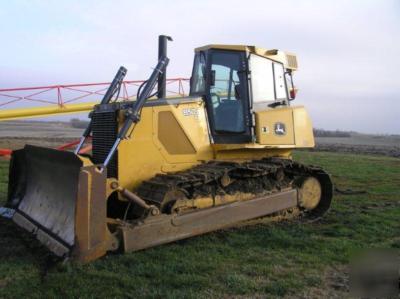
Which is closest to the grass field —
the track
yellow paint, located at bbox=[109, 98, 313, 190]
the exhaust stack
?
the track

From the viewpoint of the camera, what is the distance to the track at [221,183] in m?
6.95

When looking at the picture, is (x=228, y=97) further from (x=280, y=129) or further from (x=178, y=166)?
(x=178, y=166)

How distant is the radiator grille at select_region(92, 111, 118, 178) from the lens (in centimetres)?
728

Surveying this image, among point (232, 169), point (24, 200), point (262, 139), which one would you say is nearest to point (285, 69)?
point (262, 139)

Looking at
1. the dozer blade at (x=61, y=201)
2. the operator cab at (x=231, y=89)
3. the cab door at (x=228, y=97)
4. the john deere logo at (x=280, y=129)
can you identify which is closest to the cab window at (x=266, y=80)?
the operator cab at (x=231, y=89)

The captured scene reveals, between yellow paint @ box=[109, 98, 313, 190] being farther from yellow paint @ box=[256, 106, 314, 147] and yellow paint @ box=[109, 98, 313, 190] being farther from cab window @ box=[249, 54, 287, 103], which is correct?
cab window @ box=[249, 54, 287, 103]

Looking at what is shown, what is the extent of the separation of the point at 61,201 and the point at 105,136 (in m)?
1.23

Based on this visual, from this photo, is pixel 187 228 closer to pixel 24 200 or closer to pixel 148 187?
pixel 148 187

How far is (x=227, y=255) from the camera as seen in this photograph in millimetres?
6688

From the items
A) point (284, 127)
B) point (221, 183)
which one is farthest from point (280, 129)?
point (221, 183)

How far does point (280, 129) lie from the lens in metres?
8.80

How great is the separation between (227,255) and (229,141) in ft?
7.40

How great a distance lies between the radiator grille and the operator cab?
5.53 ft

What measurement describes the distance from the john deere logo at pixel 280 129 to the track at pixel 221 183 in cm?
51
